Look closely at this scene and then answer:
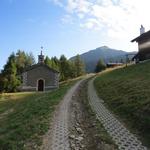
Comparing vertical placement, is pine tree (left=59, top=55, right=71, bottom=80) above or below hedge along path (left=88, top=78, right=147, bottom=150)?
above

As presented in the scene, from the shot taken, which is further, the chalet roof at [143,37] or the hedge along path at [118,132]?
the chalet roof at [143,37]

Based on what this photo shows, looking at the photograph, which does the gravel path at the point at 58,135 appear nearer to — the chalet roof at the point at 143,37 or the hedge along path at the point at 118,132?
the hedge along path at the point at 118,132

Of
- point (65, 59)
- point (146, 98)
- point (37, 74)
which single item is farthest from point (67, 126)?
point (65, 59)

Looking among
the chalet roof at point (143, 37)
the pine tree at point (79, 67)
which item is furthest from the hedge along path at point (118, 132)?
the pine tree at point (79, 67)

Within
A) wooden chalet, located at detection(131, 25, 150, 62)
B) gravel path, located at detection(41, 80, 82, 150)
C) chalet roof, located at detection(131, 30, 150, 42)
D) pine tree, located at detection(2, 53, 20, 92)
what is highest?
chalet roof, located at detection(131, 30, 150, 42)

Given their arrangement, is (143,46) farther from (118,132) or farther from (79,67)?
(79,67)

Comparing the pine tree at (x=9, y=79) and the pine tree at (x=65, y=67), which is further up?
the pine tree at (x=65, y=67)

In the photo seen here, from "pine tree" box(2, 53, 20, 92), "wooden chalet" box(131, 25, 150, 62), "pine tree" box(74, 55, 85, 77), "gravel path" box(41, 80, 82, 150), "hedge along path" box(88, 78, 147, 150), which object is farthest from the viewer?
"pine tree" box(74, 55, 85, 77)

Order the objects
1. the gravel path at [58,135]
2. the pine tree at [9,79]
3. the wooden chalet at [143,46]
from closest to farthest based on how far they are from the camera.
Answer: the gravel path at [58,135], the wooden chalet at [143,46], the pine tree at [9,79]

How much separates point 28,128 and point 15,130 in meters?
0.62

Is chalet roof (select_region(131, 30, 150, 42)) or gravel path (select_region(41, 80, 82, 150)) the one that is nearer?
gravel path (select_region(41, 80, 82, 150))

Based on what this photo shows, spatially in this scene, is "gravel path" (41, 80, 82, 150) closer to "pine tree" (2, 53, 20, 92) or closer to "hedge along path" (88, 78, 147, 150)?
"hedge along path" (88, 78, 147, 150)

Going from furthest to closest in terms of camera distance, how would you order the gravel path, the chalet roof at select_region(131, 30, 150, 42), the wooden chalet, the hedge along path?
the chalet roof at select_region(131, 30, 150, 42), the wooden chalet, the hedge along path, the gravel path

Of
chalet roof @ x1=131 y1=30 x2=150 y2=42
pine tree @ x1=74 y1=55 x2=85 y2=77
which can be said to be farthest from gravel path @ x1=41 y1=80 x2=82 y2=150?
pine tree @ x1=74 y1=55 x2=85 y2=77
